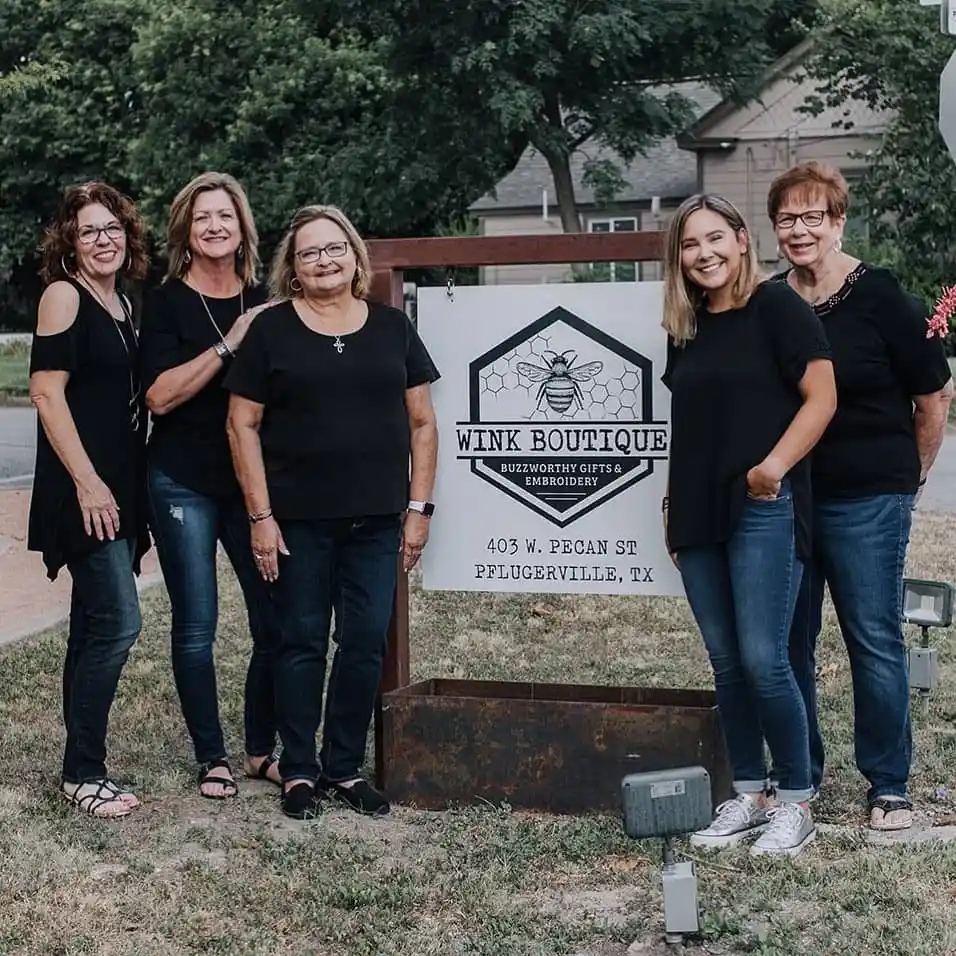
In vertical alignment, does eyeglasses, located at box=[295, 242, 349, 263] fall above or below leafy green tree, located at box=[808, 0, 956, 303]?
below

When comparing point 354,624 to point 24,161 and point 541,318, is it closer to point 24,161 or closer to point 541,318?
point 541,318

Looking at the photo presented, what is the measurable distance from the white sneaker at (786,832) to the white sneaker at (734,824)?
55mm

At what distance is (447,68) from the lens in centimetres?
2294

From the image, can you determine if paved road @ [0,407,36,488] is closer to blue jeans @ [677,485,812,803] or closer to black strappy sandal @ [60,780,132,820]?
black strappy sandal @ [60,780,132,820]

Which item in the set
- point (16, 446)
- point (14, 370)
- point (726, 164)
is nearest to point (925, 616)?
point (16, 446)

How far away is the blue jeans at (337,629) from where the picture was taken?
4.36 meters

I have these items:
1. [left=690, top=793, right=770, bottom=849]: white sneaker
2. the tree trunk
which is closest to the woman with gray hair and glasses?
[left=690, top=793, right=770, bottom=849]: white sneaker

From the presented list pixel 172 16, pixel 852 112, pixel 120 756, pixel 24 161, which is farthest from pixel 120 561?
pixel 24 161

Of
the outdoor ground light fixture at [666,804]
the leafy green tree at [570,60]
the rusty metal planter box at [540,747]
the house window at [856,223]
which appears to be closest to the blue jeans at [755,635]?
the rusty metal planter box at [540,747]

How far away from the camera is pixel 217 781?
4.77m

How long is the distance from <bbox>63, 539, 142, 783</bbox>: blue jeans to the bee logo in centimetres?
133

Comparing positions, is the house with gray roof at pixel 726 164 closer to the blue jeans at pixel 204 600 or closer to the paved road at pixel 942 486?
the paved road at pixel 942 486

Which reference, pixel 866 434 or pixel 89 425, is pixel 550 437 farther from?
pixel 89 425

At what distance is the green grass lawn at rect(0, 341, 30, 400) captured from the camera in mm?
24391
